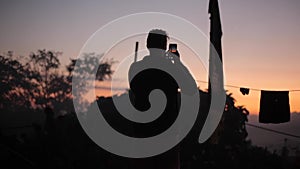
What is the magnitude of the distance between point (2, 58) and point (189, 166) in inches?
1228

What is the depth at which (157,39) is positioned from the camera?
401 cm

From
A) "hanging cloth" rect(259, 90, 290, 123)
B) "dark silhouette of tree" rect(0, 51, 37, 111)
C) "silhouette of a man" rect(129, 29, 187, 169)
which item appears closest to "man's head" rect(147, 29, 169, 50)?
"silhouette of a man" rect(129, 29, 187, 169)

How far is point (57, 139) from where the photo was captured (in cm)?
1101

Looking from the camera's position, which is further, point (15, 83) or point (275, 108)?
point (15, 83)

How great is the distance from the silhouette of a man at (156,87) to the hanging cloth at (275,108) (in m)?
4.90

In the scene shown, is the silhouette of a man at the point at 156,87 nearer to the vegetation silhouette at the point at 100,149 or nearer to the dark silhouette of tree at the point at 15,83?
the vegetation silhouette at the point at 100,149

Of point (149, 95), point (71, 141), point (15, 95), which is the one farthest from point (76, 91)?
point (149, 95)

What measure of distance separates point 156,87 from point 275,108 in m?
5.15

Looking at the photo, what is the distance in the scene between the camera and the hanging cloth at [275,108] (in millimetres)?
8422

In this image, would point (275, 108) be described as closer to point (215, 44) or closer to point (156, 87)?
point (215, 44)

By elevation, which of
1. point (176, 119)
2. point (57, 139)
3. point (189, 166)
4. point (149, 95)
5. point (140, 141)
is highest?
point (149, 95)

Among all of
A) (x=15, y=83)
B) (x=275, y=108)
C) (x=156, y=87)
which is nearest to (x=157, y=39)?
(x=156, y=87)

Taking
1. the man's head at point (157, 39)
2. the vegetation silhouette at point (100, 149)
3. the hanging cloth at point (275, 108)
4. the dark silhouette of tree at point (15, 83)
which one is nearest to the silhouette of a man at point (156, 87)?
the man's head at point (157, 39)

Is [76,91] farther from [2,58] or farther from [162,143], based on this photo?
[162,143]
